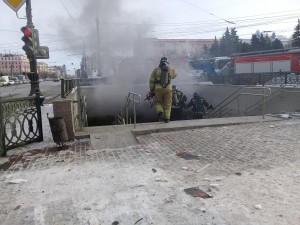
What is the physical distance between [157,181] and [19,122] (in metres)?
3.26

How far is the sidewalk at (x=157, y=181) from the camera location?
3.32 m

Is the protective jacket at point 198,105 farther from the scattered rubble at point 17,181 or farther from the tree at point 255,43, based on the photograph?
the tree at point 255,43

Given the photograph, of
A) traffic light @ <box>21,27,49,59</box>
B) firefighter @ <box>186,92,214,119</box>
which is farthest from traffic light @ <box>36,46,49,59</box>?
firefighter @ <box>186,92,214,119</box>

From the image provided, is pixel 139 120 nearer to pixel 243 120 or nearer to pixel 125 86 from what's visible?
pixel 125 86

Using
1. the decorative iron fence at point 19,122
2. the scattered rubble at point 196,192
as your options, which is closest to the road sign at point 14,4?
the decorative iron fence at point 19,122

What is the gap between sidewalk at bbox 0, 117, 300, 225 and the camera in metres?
3.32

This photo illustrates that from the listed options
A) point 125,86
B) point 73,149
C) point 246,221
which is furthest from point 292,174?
point 125,86

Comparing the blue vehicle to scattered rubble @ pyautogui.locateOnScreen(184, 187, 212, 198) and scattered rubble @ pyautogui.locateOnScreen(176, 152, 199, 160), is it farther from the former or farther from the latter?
scattered rubble @ pyautogui.locateOnScreen(184, 187, 212, 198)

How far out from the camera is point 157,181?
4.27 meters

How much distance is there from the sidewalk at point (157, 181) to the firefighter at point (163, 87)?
1.53 meters

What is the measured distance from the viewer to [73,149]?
6098 mm

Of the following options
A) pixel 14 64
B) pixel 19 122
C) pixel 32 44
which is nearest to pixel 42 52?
pixel 32 44

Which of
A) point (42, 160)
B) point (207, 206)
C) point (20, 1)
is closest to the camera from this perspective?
point (207, 206)

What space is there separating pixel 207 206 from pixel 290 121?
5.93m
